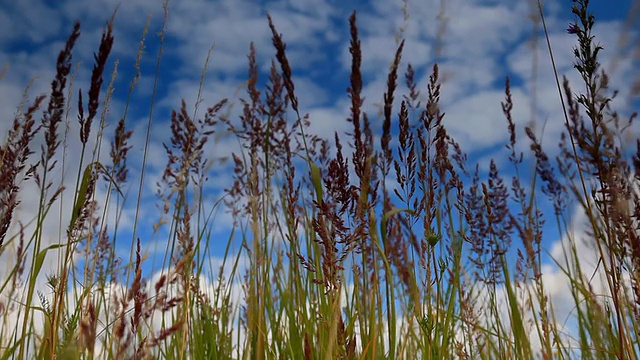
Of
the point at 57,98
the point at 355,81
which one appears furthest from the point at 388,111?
the point at 57,98

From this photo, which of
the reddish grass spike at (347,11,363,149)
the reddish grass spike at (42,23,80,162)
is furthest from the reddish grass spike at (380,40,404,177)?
the reddish grass spike at (42,23,80,162)

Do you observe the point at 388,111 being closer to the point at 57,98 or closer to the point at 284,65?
the point at 284,65

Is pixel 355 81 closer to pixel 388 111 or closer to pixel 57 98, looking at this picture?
pixel 388 111

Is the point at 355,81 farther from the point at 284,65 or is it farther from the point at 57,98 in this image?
the point at 57,98

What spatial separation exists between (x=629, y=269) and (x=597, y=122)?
2.36 ft

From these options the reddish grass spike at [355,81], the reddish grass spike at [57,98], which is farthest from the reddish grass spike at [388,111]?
the reddish grass spike at [57,98]

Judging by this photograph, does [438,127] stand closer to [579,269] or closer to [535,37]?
[535,37]

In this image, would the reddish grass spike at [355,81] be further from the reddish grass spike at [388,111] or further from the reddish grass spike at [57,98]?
the reddish grass spike at [57,98]

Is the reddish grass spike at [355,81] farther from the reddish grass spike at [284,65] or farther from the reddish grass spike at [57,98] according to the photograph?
the reddish grass spike at [57,98]

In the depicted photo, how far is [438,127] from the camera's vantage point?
178cm

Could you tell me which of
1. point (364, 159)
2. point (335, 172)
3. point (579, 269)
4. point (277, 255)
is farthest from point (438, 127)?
point (579, 269)

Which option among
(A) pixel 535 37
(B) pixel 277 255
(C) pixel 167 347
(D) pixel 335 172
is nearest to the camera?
(D) pixel 335 172

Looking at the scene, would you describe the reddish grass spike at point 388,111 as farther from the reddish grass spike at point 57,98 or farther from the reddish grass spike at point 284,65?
the reddish grass spike at point 57,98

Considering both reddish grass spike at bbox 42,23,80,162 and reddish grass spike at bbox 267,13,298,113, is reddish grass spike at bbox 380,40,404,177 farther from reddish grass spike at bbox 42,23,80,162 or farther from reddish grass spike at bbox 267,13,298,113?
reddish grass spike at bbox 42,23,80,162
